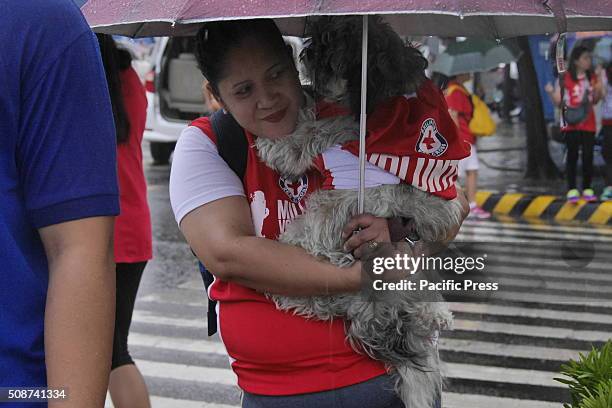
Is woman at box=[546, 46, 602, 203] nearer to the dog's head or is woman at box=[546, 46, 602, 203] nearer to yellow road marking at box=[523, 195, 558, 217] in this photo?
yellow road marking at box=[523, 195, 558, 217]

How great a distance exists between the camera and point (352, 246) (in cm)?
213

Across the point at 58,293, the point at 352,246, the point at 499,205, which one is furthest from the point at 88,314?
the point at 499,205

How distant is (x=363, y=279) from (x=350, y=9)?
24.1 inches

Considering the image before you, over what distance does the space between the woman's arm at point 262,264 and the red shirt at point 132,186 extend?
162cm

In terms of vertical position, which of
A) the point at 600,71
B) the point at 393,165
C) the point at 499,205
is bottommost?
the point at 499,205

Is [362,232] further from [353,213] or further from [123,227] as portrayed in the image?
[123,227]

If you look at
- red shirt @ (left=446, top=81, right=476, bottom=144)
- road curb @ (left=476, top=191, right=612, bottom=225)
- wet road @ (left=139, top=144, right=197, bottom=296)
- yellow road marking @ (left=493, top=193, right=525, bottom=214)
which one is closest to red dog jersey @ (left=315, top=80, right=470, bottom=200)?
wet road @ (left=139, top=144, right=197, bottom=296)

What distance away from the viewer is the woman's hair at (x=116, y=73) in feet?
11.9

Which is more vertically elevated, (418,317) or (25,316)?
(418,317)

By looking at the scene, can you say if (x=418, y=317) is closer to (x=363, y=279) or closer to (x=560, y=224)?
(x=363, y=279)

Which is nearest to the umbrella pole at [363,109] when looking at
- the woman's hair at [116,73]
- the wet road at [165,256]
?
the woman's hair at [116,73]

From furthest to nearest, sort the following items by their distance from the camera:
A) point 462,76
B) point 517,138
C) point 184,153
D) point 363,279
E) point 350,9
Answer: point 517,138 → point 462,76 → point 184,153 → point 363,279 → point 350,9

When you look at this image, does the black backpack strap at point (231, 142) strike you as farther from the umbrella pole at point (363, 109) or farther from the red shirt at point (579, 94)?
the red shirt at point (579, 94)

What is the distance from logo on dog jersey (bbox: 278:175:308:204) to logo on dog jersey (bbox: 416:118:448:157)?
0.28m
